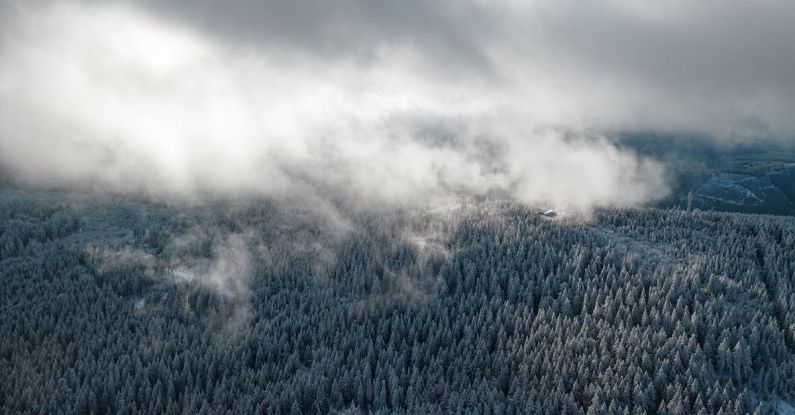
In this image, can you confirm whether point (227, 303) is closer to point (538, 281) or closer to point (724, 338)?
point (538, 281)

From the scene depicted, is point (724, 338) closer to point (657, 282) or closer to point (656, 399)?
point (656, 399)

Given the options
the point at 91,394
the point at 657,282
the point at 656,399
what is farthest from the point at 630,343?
the point at 91,394

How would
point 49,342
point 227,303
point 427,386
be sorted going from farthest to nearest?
point 227,303
point 49,342
point 427,386

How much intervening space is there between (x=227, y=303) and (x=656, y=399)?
13704 cm

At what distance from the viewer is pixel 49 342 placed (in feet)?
456

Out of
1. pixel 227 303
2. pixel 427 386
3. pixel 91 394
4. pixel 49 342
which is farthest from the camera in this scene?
pixel 227 303

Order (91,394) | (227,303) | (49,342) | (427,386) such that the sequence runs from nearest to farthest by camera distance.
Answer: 1. (91,394)
2. (427,386)
3. (49,342)
4. (227,303)

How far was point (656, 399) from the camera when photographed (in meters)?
130

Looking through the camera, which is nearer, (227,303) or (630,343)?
(630,343)

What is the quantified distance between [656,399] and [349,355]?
81.9 m

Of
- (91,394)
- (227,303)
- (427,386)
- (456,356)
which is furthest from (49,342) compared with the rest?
(456,356)

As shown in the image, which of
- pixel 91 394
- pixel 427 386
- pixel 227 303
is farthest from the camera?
pixel 227 303

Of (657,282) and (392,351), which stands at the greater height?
(657,282)

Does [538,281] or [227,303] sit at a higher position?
[538,281]
